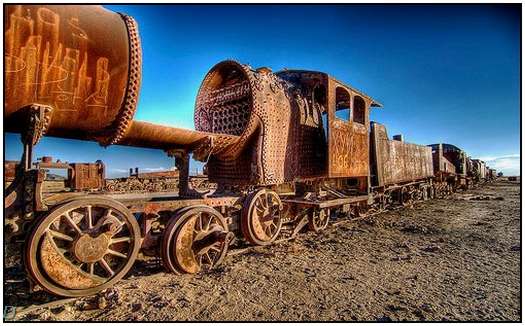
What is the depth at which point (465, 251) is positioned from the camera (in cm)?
510

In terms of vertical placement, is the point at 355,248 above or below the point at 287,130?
below

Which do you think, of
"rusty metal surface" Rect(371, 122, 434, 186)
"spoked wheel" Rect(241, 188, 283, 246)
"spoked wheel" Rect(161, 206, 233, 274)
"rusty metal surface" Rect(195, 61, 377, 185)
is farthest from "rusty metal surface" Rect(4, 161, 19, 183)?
"rusty metal surface" Rect(371, 122, 434, 186)

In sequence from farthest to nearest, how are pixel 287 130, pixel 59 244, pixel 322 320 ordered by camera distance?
pixel 287 130 < pixel 59 244 < pixel 322 320

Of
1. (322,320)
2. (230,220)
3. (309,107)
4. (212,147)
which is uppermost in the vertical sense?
(309,107)

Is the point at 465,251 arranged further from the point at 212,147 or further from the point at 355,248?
the point at 212,147

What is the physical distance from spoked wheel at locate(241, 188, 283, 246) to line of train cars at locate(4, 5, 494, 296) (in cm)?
2

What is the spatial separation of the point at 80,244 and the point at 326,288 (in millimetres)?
2774

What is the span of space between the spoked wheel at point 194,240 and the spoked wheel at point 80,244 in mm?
489

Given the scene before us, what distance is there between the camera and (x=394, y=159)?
33.8 feet

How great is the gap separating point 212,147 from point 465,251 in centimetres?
471

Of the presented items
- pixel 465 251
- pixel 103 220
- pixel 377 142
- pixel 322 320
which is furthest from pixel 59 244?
pixel 377 142

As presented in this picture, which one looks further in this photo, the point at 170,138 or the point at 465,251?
the point at 465,251

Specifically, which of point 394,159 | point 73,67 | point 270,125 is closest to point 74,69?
point 73,67

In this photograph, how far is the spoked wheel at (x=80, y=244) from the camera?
2773 millimetres
